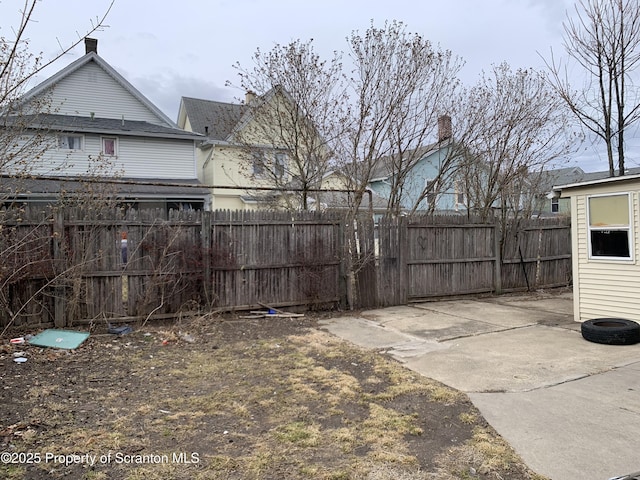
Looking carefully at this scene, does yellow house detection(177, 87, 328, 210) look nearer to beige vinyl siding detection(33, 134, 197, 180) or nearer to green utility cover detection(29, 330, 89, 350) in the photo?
green utility cover detection(29, 330, 89, 350)

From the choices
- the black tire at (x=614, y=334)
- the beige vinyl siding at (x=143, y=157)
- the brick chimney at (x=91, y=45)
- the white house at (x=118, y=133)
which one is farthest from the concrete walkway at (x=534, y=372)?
the brick chimney at (x=91, y=45)

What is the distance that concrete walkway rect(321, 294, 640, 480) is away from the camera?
125 inches

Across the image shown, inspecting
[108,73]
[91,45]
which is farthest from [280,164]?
[91,45]

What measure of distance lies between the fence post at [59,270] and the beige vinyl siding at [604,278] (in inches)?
343

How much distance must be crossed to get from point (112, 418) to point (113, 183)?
4.85 metres

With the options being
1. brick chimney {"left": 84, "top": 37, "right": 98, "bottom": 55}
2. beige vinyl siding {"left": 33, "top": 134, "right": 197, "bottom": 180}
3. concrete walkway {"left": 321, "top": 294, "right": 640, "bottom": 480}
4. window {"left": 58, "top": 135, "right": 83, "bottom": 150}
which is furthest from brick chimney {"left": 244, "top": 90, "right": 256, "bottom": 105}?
brick chimney {"left": 84, "top": 37, "right": 98, "bottom": 55}

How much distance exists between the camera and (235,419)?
3.73m

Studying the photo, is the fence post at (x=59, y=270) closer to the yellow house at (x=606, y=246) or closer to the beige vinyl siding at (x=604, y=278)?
the yellow house at (x=606, y=246)

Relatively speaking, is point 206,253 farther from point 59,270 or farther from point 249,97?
point 249,97

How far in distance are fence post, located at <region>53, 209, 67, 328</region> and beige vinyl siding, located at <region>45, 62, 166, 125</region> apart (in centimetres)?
1168

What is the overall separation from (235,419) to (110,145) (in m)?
15.4

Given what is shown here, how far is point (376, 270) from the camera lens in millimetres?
9305

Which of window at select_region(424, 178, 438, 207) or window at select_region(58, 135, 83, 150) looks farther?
window at select_region(58, 135, 83, 150)

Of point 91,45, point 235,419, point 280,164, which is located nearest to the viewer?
point 235,419
